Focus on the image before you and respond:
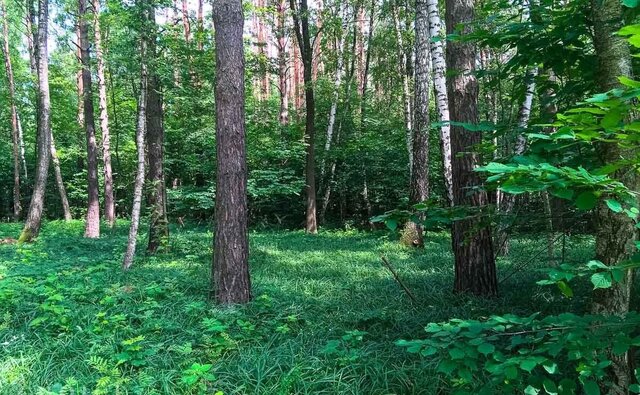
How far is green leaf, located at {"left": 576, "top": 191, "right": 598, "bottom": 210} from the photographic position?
5.10ft

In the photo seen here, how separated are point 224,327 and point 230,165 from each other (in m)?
1.94

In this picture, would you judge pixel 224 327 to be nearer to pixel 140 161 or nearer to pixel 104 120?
pixel 140 161

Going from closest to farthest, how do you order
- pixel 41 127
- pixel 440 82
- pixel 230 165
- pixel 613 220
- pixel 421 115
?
pixel 613 220, pixel 230 165, pixel 440 82, pixel 421 115, pixel 41 127

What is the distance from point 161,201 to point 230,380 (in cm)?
662

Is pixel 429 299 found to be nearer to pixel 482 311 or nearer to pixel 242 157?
pixel 482 311

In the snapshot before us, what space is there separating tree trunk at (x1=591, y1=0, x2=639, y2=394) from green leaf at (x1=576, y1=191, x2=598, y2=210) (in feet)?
2.27

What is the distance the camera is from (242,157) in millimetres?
5098

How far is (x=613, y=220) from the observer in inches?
85.2

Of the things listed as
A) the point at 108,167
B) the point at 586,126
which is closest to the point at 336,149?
the point at 108,167

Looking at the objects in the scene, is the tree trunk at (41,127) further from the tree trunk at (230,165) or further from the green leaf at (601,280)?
the green leaf at (601,280)

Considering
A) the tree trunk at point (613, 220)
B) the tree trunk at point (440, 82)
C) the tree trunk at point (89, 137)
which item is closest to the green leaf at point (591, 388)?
the tree trunk at point (613, 220)

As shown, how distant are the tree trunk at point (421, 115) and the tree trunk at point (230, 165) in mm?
5770

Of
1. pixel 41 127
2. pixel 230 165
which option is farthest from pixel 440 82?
→ pixel 41 127

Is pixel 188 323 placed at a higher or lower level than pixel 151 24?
lower
